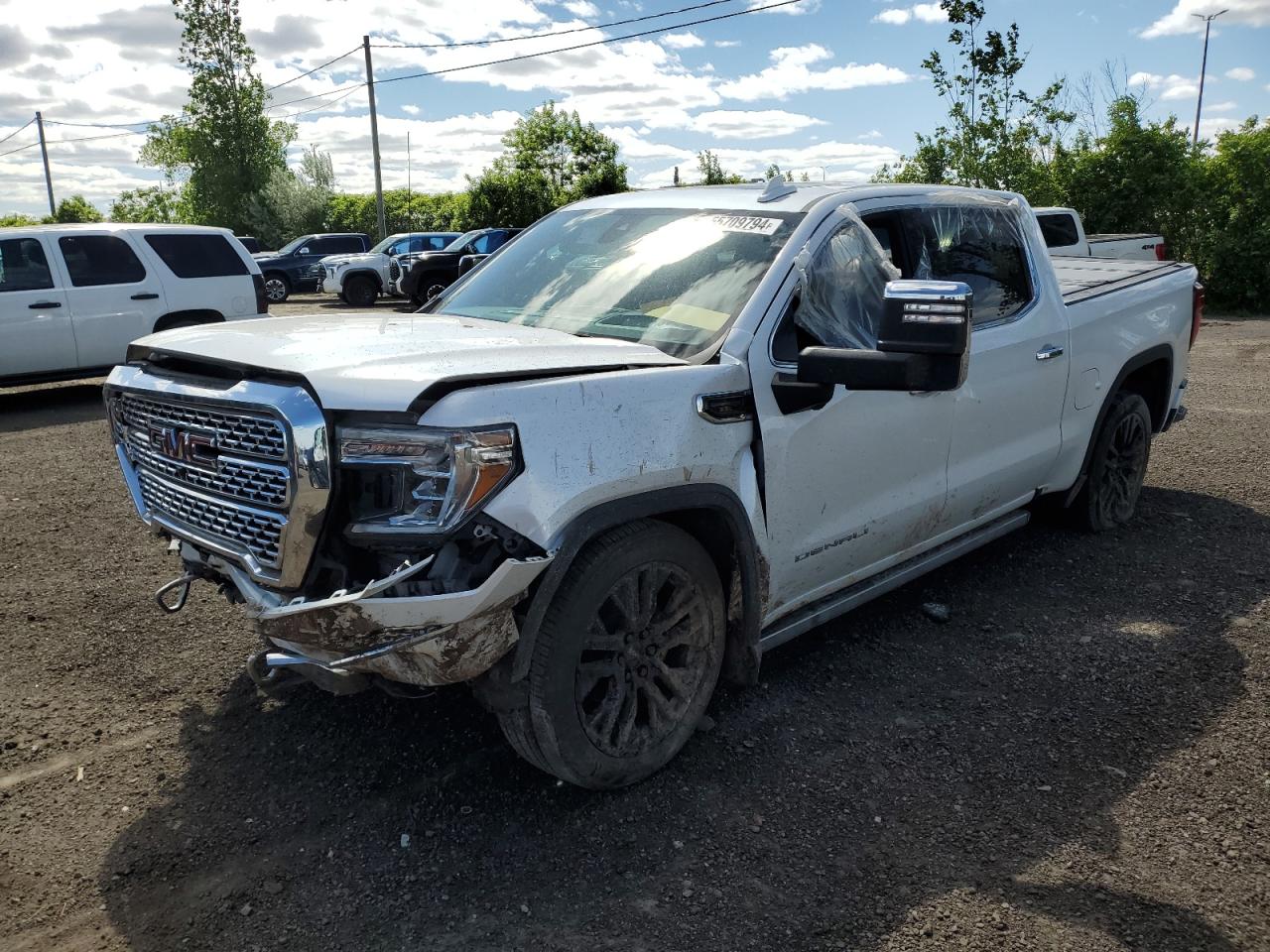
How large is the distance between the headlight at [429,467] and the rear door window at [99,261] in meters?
9.49

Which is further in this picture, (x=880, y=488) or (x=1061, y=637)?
(x=1061, y=637)

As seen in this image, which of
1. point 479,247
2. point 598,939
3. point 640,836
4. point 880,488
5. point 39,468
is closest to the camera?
point 598,939

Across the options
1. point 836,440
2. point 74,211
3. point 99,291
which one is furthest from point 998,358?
point 74,211

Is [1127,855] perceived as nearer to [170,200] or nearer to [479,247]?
[479,247]

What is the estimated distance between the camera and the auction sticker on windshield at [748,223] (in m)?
3.65

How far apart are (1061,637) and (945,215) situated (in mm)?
1871

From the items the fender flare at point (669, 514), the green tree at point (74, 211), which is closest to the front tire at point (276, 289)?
the fender flare at point (669, 514)

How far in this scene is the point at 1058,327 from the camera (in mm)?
4777

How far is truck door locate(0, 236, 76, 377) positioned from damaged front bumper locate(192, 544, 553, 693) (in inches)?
359

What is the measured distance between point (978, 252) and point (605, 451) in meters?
2.51

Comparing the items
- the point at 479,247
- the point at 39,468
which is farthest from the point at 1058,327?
the point at 479,247

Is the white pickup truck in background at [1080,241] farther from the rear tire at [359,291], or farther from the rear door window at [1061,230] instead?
the rear tire at [359,291]

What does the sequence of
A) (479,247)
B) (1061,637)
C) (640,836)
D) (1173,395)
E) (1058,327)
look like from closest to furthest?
1. (640,836)
2. (1061,637)
3. (1058,327)
4. (1173,395)
5. (479,247)

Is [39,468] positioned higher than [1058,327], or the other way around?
[1058,327]
